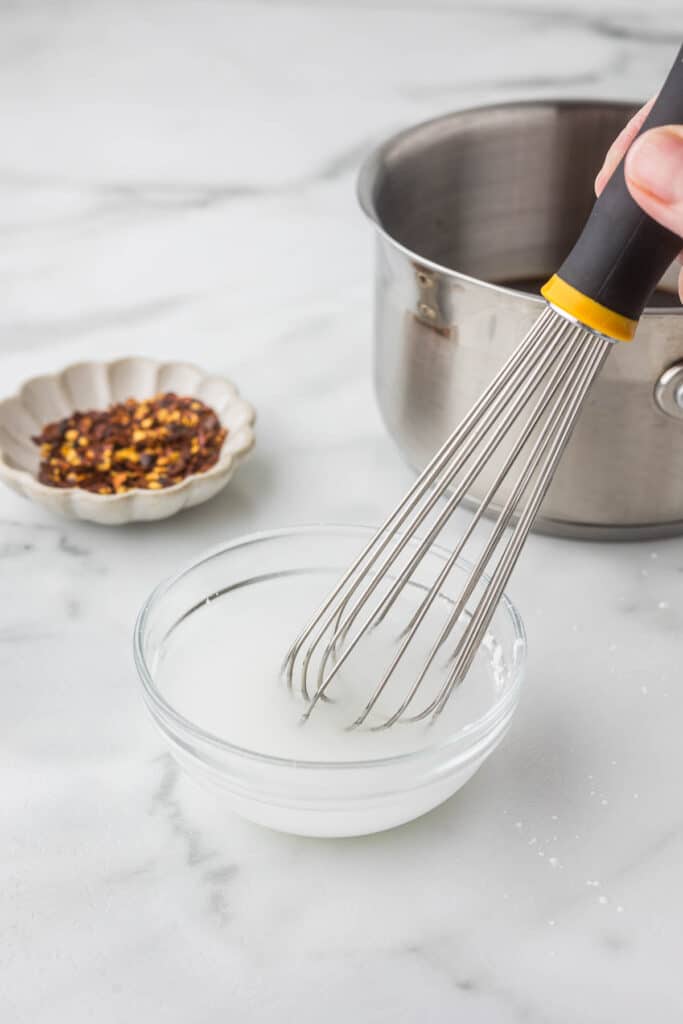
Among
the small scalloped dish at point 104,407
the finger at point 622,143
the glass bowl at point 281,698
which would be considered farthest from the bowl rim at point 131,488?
the finger at point 622,143

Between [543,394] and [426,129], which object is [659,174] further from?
[426,129]

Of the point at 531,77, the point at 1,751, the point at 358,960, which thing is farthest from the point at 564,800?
the point at 531,77

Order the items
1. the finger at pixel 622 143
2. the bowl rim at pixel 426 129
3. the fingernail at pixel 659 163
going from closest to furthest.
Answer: the fingernail at pixel 659 163 → the finger at pixel 622 143 → the bowl rim at pixel 426 129

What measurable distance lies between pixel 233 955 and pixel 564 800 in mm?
174

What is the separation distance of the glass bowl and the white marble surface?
40 mm

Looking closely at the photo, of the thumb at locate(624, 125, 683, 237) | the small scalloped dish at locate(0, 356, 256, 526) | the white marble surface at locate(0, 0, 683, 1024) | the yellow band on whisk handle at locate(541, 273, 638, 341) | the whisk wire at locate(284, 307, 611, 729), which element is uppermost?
the thumb at locate(624, 125, 683, 237)

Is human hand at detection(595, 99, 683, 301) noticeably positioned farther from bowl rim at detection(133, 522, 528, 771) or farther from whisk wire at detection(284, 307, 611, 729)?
bowl rim at detection(133, 522, 528, 771)

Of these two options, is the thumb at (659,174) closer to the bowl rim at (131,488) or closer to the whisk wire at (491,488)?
the whisk wire at (491,488)

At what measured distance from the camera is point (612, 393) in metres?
0.67

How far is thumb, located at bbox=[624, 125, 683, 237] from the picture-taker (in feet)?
1.51

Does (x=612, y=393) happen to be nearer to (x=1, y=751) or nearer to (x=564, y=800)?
(x=564, y=800)

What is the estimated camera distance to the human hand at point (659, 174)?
0.46m

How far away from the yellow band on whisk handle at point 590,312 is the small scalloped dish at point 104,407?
0.31m

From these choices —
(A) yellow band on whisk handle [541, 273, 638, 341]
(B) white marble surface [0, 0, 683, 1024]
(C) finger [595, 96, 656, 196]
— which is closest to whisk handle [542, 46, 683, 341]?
(A) yellow band on whisk handle [541, 273, 638, 341]
